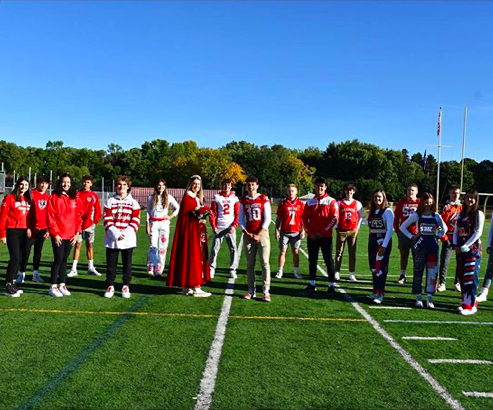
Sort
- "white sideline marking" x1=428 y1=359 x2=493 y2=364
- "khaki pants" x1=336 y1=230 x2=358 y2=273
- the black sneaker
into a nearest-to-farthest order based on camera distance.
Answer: "white sideline marking" x1=428 y1=359 x2=493 y2=364 → the black sneaker → "khaki pants" x1=336 y1=230 x2=358 y2=273

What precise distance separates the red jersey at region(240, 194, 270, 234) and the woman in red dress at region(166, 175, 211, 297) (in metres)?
0.64

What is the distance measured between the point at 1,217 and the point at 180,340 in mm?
3989

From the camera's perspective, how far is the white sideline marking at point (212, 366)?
12.4ft

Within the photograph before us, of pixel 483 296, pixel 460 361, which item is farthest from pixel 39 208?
pixel 483 296

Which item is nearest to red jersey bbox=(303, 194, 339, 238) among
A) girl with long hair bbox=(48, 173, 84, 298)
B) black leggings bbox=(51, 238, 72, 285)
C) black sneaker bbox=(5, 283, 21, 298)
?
girl with long hair bbox=(48, 173, 84, 298)

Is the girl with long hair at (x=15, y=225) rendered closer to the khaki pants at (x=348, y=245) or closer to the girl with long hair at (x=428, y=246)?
the khaki pants at (x=348, y=245)

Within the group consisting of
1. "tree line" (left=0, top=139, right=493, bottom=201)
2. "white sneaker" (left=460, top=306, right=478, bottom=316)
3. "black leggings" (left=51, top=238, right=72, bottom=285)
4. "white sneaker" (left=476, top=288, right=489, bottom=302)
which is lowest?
"white sneaker" (left=460, top=306, right=478, bottom=316)

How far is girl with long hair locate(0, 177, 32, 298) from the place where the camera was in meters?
7.35

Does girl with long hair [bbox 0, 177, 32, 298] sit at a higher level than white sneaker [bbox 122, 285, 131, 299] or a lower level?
higher

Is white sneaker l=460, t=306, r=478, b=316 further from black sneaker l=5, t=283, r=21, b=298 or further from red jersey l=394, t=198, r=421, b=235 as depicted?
black sneaker l=5, t=283, r=21, b=298

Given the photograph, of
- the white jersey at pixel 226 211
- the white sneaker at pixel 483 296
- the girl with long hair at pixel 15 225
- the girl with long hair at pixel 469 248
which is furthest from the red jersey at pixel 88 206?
the white sneaker at pixel 483 296

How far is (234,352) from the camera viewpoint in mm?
4941

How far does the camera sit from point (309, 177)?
87.2m

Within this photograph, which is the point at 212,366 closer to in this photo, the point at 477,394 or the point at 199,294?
the point at 477,394
